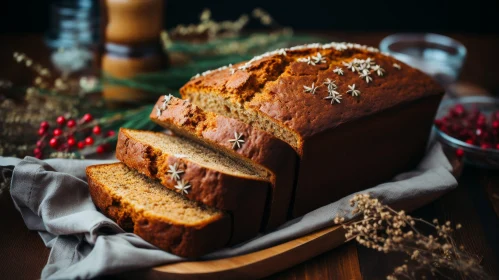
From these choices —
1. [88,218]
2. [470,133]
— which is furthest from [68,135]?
[470,133]

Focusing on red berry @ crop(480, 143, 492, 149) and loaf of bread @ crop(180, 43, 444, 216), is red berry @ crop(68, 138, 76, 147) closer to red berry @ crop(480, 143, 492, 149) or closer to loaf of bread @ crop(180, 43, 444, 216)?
loaf of bread @ crop(180, 43, 444, 216)

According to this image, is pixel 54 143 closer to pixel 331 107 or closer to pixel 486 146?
pixel 331 107

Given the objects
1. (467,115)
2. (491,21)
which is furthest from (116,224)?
Result: (491,21)

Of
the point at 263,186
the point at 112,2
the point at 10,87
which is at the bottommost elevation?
the point at 10,87

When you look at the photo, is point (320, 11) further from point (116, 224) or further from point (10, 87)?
point (116, 224)

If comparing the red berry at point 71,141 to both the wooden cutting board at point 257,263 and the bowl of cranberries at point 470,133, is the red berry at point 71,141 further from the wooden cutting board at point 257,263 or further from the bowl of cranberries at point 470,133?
the bowl of cranberries at point 470,133

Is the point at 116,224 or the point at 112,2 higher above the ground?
the point at 112,2

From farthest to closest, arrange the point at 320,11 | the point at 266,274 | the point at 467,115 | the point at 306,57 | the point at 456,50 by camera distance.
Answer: the point at 320,11, the point at 456,50, the point at 467,115, the point at 306,57, the point at 266,274
